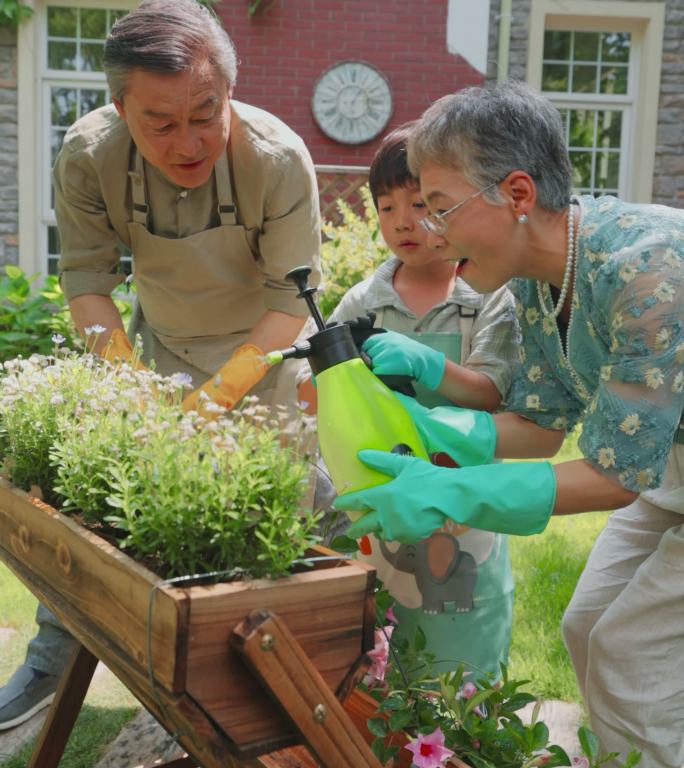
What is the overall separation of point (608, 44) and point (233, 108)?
7.72m

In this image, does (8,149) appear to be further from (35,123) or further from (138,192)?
(138,192)

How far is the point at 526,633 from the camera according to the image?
3139 mm

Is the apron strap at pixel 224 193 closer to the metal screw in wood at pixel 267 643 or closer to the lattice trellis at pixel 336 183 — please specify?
the metal screw in wood at pixel 267 643

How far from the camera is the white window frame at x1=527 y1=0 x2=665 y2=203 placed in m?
8.74

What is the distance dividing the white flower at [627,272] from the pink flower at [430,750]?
29.7 inches

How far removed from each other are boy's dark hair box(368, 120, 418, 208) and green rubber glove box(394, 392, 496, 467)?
Answer: 0.56 meters

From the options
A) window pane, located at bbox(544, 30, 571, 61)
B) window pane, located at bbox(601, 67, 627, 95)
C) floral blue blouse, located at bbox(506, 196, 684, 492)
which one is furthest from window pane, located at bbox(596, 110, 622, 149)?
floral blue blouse, located at bbox(506, 196, 684, 492)

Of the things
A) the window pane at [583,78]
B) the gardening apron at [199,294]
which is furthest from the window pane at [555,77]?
the gardening apron at [199,294]

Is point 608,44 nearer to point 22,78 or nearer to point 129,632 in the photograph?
point 22,78

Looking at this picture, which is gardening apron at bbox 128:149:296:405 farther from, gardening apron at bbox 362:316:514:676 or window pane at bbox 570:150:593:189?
window pane at bbox 570:150:593:189

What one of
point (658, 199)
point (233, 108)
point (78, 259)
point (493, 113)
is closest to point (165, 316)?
point (78, 259)

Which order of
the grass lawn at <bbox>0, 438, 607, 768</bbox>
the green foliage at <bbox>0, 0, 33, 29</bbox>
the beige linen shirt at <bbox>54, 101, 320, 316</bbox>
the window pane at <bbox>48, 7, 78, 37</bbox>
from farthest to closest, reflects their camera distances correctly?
1. the window pane at <bbox>48, 7, 78, 37</bbox>
2. the green foliage at <bbox>0, 0, 33, 29</bbox>
3. the grass lawn at <bbox>0, 438, 607, 768</bbox>
4. the beige linen shirt at <bbox>54, 101, 320, 316</bbox>

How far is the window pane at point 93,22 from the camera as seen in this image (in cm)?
870

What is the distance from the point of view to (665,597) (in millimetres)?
1787
